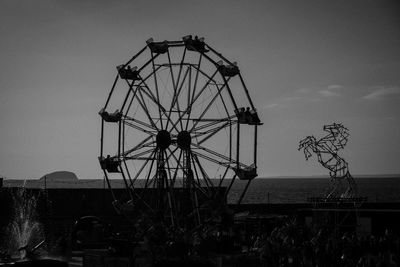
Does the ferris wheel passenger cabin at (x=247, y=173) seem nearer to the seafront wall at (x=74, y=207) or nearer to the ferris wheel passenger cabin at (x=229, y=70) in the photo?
the ferris wheel passenger cabin at (x=229, y=70)

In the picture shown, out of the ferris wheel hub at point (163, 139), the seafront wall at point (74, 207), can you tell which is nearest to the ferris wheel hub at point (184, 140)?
the ferris wheel hub at point (163, 139)

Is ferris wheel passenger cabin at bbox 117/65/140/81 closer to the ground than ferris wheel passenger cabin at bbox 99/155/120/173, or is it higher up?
higher up

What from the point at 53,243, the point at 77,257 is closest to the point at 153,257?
the point at 77,257

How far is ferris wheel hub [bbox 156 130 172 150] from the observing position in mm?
31031

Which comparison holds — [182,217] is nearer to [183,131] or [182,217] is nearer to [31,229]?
[183,131]

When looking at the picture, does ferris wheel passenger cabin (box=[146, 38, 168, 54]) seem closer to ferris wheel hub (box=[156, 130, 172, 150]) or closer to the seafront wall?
ferris wheel hub (box=[156, 130, 172, 150])

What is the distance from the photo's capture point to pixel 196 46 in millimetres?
31109

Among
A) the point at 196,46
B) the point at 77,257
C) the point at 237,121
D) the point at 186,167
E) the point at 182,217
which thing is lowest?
the point at 77,257

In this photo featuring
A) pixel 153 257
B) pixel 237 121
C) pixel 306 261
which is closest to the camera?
pixel 306 261

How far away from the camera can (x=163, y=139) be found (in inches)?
1221

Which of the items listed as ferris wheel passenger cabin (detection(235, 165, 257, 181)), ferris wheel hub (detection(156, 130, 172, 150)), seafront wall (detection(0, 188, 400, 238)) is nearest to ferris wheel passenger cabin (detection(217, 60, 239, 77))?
ferris wheel hub (detection(156, 130, 172, 150))

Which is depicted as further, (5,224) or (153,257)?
(5,224)

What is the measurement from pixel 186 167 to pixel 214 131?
2378mm

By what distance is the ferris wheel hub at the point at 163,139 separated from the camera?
31031 millimetres
